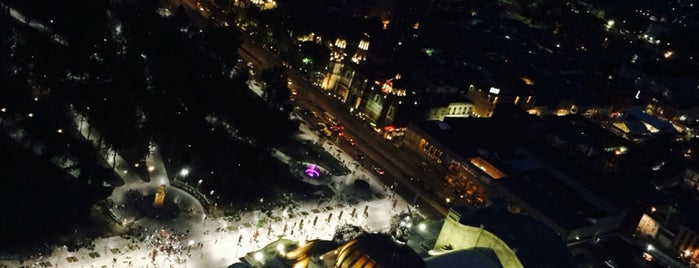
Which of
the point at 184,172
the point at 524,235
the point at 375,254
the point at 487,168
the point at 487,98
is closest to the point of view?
the point at 375,254

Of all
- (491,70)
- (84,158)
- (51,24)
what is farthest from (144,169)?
(491,70)

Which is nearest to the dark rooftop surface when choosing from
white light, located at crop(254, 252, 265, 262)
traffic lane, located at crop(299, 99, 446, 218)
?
traffic lane, located at crop(299, 99, 446, 218)

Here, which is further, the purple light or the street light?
the purple light

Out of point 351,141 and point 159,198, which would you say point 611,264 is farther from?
point 159,198

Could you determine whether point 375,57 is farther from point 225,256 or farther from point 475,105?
point 225,256

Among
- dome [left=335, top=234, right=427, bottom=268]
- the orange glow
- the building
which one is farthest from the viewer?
the orange glow

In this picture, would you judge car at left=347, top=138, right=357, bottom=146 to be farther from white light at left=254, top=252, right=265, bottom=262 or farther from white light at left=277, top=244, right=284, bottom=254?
white light at left=254, top=252, right=265, bottom=262

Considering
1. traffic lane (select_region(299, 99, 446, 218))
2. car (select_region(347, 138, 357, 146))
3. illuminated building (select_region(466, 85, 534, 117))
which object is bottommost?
traffic lane (select_region(299, 99, 446, 218))

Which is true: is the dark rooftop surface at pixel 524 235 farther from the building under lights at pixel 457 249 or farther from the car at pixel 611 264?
the car at pixel 611 264

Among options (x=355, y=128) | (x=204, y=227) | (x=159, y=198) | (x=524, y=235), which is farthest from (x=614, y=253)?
(x=159, y=198)
